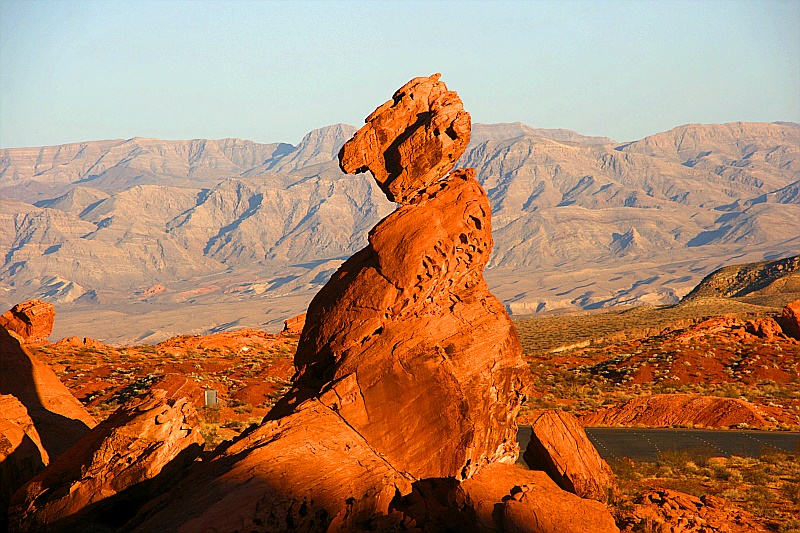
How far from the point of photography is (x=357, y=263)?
1902cm

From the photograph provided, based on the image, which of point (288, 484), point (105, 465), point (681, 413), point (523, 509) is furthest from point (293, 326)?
point (523, 509)

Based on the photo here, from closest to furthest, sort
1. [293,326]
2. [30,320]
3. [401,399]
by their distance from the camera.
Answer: [401,399] → [30,320] → [293,326]

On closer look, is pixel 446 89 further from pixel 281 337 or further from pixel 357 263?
pixel 281 337

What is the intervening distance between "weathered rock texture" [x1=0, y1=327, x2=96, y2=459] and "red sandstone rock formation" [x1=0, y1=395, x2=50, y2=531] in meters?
0.56

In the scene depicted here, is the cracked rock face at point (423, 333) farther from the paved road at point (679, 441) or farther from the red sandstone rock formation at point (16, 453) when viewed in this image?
the paved road at point (679, 441)

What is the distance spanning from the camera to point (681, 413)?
3422cm

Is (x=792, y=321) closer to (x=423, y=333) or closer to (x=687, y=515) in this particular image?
(x=687, y=515)

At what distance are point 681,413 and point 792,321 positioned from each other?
2450 cm

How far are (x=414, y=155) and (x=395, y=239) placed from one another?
2480mm

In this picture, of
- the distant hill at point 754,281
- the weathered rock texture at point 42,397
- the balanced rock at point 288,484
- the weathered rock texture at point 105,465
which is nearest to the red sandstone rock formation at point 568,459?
the balanced rock at point 288,484

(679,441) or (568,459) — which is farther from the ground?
(568,459)

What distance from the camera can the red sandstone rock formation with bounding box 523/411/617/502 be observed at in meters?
17.8

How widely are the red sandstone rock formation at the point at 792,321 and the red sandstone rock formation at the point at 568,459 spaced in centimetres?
4060

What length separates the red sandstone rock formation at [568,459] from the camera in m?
17.8
